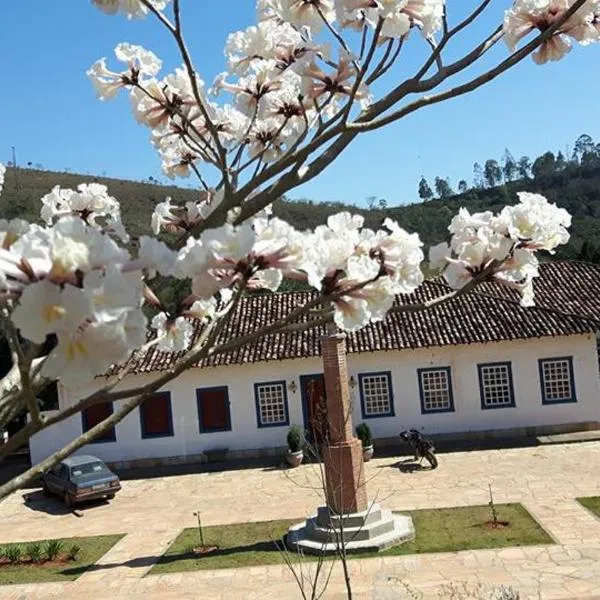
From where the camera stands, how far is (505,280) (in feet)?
8.73

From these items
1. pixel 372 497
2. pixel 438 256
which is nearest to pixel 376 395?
pixel 372 497

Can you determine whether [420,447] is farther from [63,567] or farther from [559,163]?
[559,163]

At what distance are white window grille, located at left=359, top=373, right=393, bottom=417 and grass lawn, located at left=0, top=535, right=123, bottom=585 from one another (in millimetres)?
8242

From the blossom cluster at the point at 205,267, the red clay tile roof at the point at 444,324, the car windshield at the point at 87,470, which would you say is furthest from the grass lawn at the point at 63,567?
the blossom cluster at the point at 205,267

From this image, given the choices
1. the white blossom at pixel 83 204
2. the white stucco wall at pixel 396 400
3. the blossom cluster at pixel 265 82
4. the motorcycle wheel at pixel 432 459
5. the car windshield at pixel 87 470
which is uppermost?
the blossom cluster at pixel 265 82

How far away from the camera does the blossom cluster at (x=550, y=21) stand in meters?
2.90

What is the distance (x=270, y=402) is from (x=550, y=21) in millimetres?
18262

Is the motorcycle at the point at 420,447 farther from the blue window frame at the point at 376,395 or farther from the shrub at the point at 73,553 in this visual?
the shrub at the point at 73,553

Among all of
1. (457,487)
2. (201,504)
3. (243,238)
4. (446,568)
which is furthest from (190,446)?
(243,238)

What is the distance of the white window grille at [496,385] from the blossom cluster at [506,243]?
1797 cm

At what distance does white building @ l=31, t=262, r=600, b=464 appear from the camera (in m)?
19.8

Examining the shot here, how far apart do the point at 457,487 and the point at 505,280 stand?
13488 millimetres

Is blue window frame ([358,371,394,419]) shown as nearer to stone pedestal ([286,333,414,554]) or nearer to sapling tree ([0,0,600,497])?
stone pedestal ([286,333,414,554])

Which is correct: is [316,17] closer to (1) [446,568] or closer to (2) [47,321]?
(2) [47,321]
